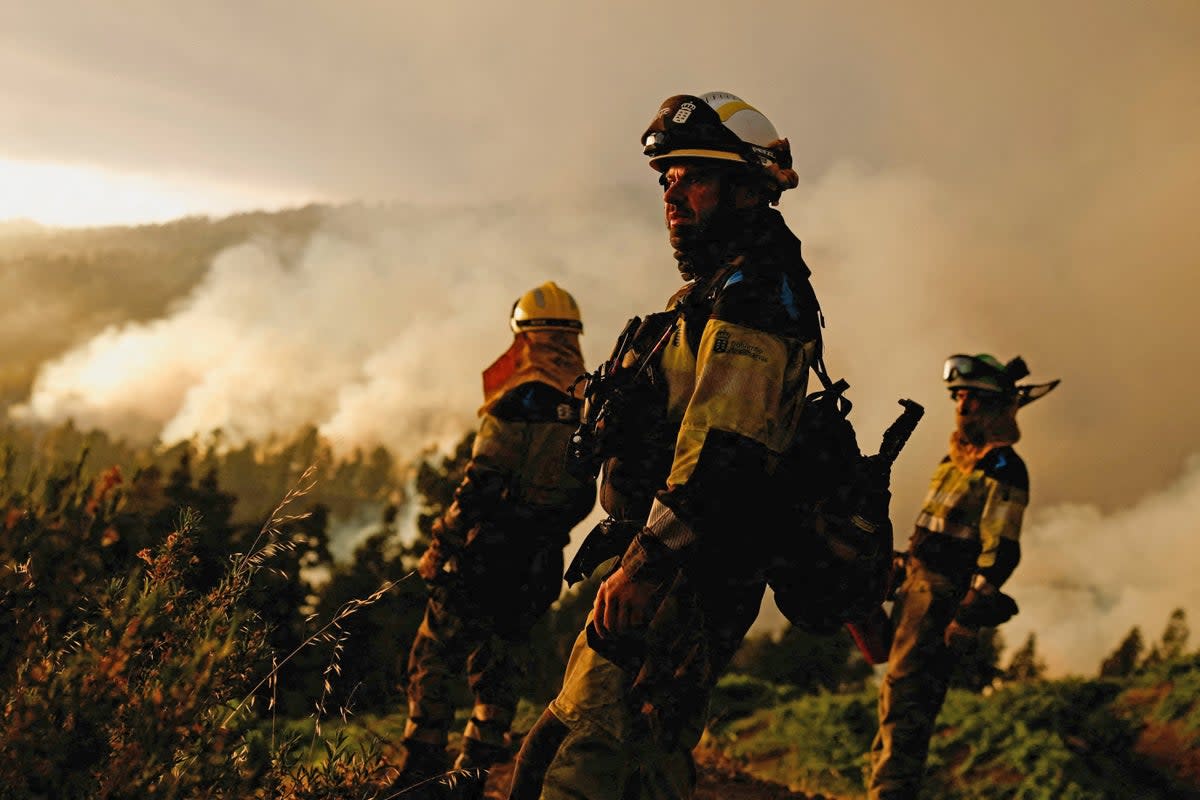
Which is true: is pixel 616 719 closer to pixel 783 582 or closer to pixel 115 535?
pixel 783 582

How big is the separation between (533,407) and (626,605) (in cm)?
331

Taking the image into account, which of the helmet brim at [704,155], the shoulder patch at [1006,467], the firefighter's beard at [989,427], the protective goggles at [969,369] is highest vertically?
the protective goggles at [969,369]

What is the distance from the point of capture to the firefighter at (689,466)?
297 centimetres

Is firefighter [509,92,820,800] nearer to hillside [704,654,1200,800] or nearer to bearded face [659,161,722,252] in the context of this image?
bearded face [659,161,722,252]

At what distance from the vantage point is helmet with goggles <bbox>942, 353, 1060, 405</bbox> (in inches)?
290

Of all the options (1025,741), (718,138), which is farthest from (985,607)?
(718,138)

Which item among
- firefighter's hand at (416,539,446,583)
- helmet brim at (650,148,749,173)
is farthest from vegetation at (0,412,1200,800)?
helmet brim at (650,148,749,173)

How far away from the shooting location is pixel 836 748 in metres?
8.97

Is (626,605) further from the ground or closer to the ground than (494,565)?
closer to the ground

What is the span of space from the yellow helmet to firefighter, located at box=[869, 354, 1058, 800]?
2700 mm

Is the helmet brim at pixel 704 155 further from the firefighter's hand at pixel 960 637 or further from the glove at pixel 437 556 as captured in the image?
the firefighter's hand at pixel 960 637

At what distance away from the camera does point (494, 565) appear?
613 centimetres

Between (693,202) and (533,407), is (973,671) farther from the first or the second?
(693,202)

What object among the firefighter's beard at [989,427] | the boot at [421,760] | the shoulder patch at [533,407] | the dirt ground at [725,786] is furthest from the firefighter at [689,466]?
the firefighter's beard at [989,427]
